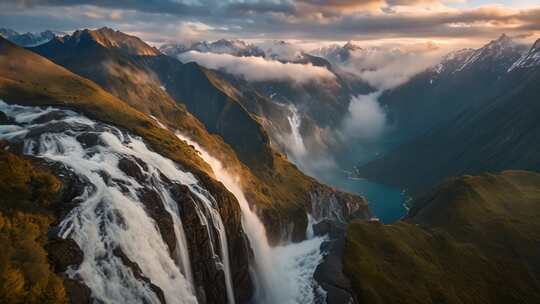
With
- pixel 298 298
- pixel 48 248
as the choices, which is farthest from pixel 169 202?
pixel 298 298

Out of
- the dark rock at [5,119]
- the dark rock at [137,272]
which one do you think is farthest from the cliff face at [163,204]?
the dark rock at [5,119]

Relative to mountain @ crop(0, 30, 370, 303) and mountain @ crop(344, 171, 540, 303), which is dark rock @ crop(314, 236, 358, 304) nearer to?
mountain @ crop(344, 171, 540, 303)

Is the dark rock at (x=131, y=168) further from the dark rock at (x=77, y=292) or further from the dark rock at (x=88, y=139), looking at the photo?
the dark rock at (x=77, y=292)

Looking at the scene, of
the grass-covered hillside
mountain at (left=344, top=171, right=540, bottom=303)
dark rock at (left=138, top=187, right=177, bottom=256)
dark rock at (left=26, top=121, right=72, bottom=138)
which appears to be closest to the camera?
the grass-covered hillside

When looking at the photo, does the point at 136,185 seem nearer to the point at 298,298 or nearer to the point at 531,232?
the point at 298,298

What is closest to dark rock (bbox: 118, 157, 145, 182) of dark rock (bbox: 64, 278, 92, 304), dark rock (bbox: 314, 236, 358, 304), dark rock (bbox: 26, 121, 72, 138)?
dark rock (bbox: 26, 121, 72, 138)
